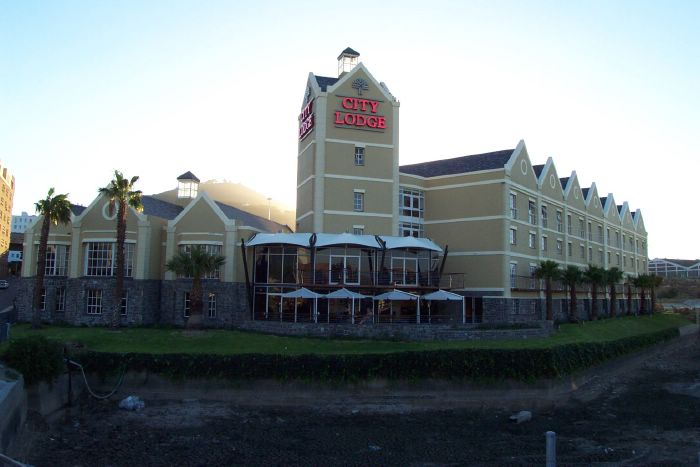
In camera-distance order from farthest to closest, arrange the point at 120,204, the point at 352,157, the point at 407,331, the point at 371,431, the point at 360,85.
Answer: the point at 360,85
the point at 352,157
the point at 120,204
the point at 407,331
the point at 371,431

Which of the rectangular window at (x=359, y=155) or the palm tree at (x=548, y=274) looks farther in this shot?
the rectangular window at (x=359, y=155)

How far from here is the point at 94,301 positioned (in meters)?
43.5

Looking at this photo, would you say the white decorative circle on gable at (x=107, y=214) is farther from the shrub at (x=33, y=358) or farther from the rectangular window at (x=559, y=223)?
the rectangular window at (x=559, y=223)

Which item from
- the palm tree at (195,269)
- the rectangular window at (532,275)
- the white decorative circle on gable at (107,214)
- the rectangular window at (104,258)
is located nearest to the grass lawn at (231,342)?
the palm tree at (195,269)

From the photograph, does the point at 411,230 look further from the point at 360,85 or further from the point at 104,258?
the point at 104,258

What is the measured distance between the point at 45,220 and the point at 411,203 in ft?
94.3

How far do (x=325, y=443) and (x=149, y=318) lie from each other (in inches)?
957

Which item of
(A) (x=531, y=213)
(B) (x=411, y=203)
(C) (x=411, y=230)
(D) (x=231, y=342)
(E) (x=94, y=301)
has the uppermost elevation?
(B) (x=411, y=203)

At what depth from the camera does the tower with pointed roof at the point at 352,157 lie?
46781 millimetres

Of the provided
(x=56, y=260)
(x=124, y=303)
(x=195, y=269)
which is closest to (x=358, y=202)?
(x=195, y=269)

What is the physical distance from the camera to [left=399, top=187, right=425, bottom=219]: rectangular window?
51.8m

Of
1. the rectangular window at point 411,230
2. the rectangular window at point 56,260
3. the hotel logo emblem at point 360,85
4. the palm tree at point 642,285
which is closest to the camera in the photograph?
the rectangular window at point 56,260

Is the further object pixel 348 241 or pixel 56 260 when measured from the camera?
pixel 56 260

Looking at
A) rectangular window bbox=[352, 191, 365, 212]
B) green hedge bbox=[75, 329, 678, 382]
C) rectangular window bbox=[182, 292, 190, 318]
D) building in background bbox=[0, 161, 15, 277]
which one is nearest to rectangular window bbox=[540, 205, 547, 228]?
rectangular window bbox=[352, 191, 365, 212]
